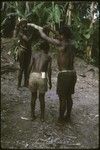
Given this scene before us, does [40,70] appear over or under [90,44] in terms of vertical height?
over

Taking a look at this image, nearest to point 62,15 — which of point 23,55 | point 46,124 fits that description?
point 23,55

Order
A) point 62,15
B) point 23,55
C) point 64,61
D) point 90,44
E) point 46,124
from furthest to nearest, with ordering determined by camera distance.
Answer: point 90,44, point 62,15, point 23,55, point 46,124, point 64,61

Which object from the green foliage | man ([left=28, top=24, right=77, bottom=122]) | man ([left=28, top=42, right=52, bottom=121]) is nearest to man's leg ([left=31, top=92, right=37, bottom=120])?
man ([left=28, top=42, right=52, bottom=121])

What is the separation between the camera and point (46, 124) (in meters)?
7.31

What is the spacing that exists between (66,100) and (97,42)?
29.8ft

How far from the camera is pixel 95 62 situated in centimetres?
1569

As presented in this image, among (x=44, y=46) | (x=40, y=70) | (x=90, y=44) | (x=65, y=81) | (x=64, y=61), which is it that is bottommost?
(x=90, y=44)

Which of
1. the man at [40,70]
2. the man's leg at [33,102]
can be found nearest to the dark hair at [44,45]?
the man at [40,70]

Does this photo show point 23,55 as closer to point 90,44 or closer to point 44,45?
point 44,45

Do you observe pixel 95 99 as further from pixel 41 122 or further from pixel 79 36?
pixel 79 36

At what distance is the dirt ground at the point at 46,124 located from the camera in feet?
21.6

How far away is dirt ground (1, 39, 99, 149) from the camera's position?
21.6 feet

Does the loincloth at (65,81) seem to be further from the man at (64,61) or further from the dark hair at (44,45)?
the dark hair at (44,45)

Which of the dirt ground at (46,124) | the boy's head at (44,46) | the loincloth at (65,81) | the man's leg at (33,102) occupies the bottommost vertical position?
the dirt ground at (46,124)
